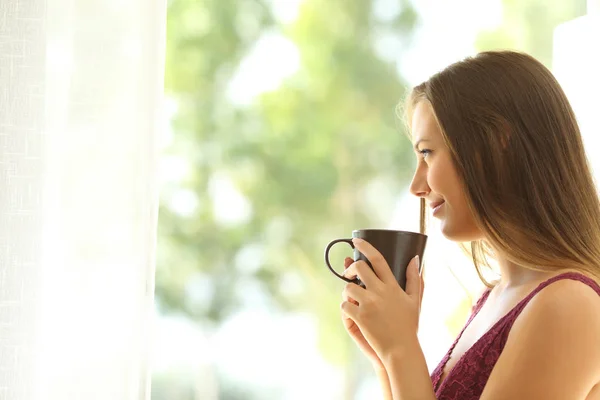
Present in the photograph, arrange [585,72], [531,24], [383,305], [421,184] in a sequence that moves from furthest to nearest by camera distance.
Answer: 1. [531,24]
2. [585,72]
3. [421,184]
4. [383,305]

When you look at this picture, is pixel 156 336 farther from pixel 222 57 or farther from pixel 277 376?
pixel 222 57

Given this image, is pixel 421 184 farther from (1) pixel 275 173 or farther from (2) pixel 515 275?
(1) pixel 275 173

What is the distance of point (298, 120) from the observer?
1.83m

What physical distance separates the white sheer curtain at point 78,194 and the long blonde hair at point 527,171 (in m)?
0.65

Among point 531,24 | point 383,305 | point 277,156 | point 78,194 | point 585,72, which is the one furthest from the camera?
point 531,24

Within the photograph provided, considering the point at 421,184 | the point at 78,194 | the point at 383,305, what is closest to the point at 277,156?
the point at 78,194

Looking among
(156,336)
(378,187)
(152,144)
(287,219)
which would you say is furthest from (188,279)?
(378,187)

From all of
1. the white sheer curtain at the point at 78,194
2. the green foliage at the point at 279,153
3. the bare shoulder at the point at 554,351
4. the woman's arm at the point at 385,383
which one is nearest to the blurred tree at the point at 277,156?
the green foliage at the point at 279,153

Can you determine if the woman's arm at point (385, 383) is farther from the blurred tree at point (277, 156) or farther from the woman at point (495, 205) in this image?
the blurred tree at point (277, 156)

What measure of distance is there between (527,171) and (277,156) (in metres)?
0.87

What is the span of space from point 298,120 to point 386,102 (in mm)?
229

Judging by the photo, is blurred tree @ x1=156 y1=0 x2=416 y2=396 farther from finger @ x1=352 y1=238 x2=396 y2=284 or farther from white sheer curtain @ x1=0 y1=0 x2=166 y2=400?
finger @ x1=352 y1=238 x2=396 y2=284

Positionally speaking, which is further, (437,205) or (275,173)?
(275,173)

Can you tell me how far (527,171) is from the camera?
1026 mm
